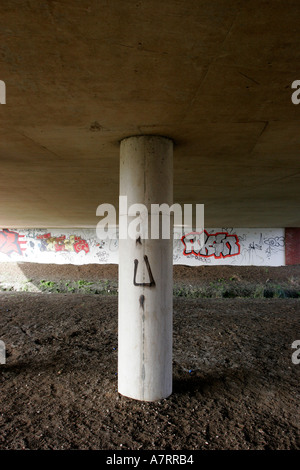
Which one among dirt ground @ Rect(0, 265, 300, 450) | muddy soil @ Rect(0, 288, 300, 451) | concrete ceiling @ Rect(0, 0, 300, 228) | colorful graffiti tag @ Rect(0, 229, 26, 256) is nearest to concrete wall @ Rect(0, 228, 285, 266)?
colorful graffiti tag @ Rect(0, 229, 26, 256)

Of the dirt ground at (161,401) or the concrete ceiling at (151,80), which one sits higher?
the concrete ceiling at (151,80)

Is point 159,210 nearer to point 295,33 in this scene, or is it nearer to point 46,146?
point 46,146

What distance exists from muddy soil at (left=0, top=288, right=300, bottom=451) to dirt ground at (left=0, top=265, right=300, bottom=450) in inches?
0.6

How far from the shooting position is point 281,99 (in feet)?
11.7

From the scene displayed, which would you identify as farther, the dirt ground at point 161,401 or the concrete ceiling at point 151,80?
the dirt ground at point 161,401

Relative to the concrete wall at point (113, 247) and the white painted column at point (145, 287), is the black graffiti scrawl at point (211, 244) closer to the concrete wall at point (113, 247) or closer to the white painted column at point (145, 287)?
the concrete wall at point (113, 247)

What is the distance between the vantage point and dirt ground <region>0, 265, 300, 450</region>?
3.90m

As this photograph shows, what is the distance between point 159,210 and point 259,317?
739cm

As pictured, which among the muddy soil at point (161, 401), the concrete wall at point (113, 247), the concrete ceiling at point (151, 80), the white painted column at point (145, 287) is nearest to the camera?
the concrete ceiling at point (151, 80)

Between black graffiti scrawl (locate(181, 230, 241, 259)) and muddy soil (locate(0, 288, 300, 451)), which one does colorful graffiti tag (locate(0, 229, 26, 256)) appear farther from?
muddy soil (locate(0, 288, 300, 451))

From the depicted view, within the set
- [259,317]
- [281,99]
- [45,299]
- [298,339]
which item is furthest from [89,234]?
[281,99]

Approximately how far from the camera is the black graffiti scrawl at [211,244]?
24516 mm

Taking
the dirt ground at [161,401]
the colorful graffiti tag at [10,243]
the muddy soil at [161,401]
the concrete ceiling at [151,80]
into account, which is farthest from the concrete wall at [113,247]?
the concrete ceiling at [151,80]

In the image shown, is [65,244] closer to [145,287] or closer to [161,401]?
[145,287]
